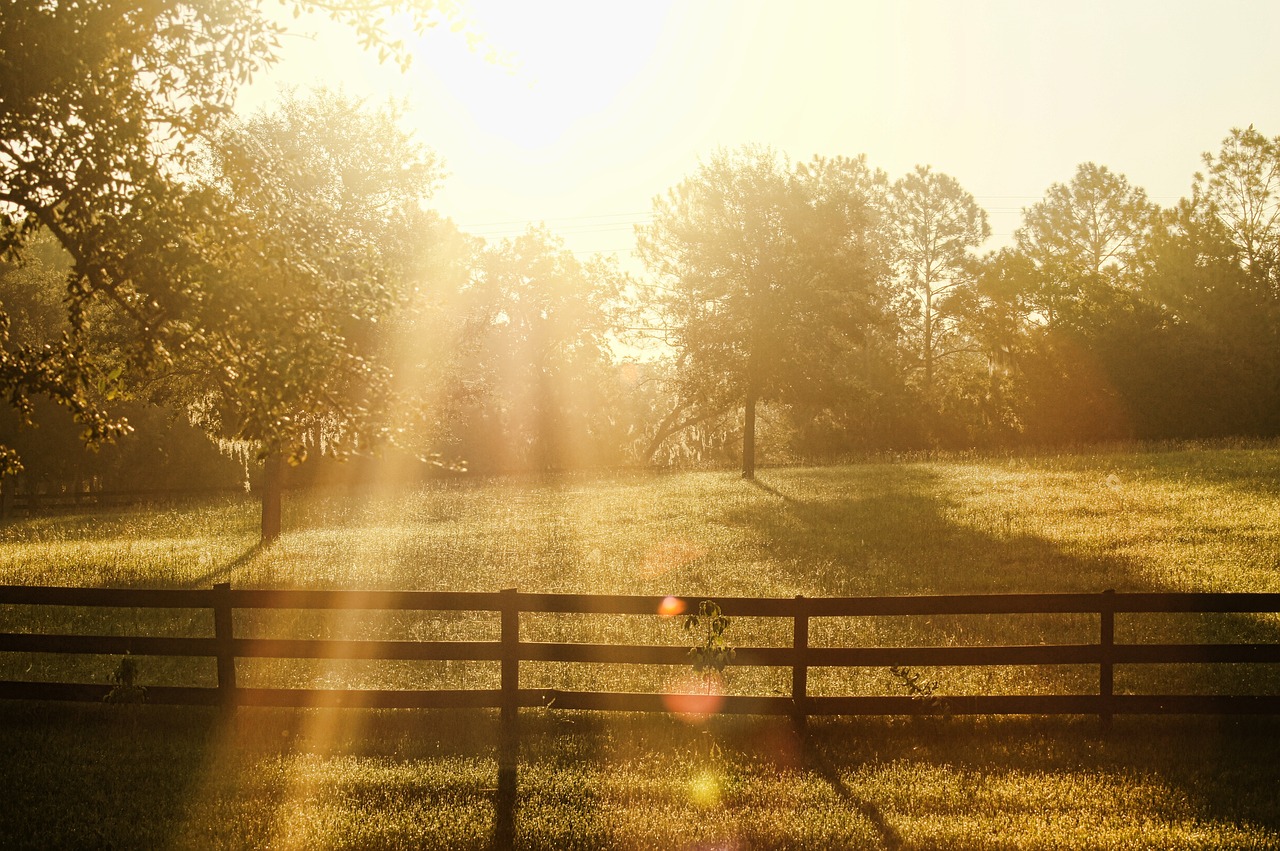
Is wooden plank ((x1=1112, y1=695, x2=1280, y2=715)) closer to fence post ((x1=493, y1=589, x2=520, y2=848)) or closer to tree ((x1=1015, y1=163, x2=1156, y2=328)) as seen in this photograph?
fence post ((x1=493, y1=589, x2=520, y2=848))

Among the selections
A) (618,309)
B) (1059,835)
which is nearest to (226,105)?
(1059,835)

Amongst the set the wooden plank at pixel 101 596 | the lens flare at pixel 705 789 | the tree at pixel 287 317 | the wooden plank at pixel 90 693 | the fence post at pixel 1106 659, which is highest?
the tree at pixel 287 317

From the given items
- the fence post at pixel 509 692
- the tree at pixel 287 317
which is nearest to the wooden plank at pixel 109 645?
the tree at pixel 287 317

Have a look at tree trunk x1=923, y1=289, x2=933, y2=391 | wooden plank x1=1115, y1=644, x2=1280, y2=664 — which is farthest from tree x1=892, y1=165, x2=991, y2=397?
wooden plank x1=1115, y1=644, x2=1280, y2=664

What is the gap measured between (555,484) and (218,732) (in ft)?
114

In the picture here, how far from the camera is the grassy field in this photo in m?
8.14

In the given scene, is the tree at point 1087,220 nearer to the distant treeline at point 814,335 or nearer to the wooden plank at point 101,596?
the distant treeline at point 814,335

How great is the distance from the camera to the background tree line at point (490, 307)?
327 inches

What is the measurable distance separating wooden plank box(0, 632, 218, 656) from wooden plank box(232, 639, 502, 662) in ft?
1.57

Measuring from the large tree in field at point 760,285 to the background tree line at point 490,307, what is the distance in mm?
144

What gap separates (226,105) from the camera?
376 inches

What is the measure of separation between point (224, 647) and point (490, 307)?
58.5 metres

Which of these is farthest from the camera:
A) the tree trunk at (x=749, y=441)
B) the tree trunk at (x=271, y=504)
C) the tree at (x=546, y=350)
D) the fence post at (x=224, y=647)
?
the tree at (x=546, y=350)

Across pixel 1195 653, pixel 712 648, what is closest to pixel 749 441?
pixel 1195 653
